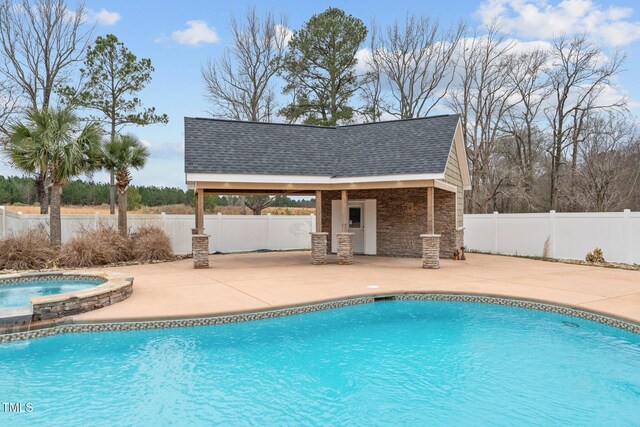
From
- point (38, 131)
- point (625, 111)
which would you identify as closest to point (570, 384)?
point (38, 131)

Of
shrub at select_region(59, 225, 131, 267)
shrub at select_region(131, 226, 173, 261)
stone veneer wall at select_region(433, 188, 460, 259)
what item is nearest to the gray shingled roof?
stone veneer wall at select_region(433, 188, 460, 259)

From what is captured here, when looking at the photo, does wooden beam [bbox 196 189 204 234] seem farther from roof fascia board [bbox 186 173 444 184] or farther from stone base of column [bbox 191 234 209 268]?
roof fascia board [bbox 186 173 444 184]

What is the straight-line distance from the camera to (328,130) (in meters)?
17.4

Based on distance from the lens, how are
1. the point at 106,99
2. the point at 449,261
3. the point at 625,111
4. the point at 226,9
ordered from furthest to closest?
1. the point at 226,9
2. the point at 625,111
3. the point at 106,99
4. the point at 449,261

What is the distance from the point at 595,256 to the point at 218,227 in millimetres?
14011

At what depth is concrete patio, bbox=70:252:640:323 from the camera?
25.0 feet

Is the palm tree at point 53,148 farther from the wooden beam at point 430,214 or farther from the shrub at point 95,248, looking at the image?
the wooden beam at point 430,214

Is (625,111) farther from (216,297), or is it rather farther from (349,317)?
(216,297)

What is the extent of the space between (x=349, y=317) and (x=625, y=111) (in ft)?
74.3

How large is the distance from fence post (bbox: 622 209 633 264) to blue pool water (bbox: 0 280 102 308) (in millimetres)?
15221

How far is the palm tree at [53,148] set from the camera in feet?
45.5

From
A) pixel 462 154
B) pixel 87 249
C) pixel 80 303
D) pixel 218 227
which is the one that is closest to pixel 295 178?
pixel 218 227

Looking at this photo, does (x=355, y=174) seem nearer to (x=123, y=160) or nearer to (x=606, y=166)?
(x=123, y=160)

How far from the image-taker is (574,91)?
79.9 ft
